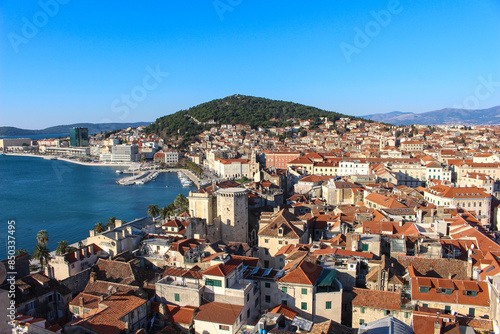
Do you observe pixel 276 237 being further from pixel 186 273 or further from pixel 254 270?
pixel 186 273

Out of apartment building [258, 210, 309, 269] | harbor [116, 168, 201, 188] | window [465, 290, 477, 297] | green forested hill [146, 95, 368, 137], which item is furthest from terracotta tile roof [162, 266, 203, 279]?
green forested hill [146, 95, 368, 137]

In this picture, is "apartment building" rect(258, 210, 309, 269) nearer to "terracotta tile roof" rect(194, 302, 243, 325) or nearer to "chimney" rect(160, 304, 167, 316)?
"terracotta tile roof" rect(194, 302, 243, 325)

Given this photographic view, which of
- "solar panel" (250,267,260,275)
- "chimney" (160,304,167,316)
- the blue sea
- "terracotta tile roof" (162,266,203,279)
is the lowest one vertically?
the blue sea

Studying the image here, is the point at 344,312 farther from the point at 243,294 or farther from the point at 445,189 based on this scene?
the point at 445,189

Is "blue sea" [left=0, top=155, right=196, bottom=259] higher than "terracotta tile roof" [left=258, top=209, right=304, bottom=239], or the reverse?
"terracotta tile roof" [left=258, top=209, right=304, bottom=239]

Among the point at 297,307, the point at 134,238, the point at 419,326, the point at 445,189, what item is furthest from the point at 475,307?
the point at 445,189

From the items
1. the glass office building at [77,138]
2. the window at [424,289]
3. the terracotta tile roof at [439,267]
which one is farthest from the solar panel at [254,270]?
the glass office building at [77,138]

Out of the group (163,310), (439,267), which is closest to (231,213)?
(163,310)
